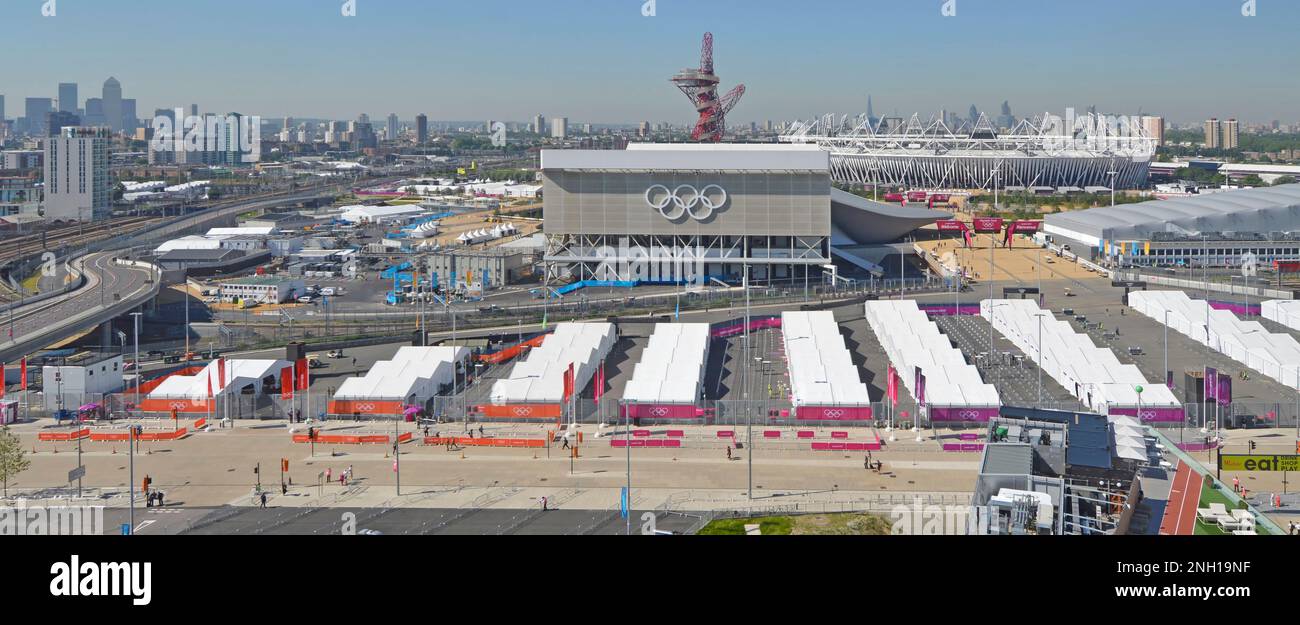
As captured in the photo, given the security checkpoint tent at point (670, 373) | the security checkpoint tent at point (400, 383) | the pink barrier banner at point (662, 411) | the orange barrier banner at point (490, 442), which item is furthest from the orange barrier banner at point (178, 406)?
the pink barrier banner at point (662, 411)

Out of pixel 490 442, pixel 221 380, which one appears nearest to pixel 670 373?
pixel 490 442

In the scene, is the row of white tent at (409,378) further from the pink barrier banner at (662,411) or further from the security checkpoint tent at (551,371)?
the pink barrier banner at (662,411)

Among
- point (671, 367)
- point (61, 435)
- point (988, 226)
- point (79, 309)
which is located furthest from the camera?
point (988, 226)

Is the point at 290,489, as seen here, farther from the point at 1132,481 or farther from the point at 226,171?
the point at 226,171

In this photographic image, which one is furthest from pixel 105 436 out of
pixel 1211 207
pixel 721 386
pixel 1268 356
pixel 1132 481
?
pixel 1211 207

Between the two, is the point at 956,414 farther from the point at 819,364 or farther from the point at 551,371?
the point at 551,371

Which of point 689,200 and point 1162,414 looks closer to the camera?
point 1162,414

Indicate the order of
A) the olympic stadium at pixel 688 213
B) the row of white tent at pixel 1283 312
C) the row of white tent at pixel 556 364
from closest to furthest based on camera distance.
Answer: the row of white tent at pixel 556 364 → the row of white tent at pixel 1283 312 → the olympic stadium at pixel 688 213
